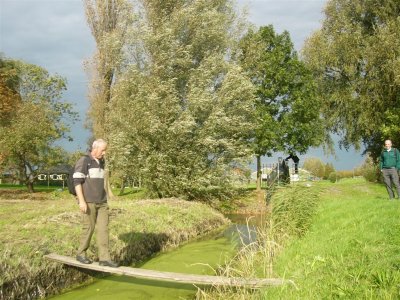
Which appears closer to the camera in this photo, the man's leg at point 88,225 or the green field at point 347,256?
the green field at point 347,256

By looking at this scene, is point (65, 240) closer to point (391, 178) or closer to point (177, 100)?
point (391, 178)

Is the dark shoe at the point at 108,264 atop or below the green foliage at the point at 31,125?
below

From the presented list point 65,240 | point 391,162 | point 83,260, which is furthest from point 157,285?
point 391,162

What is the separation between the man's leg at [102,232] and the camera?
8.55 m

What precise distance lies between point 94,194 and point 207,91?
1527 cm

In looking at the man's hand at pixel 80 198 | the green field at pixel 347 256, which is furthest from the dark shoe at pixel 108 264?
the green field at pixel 347 256

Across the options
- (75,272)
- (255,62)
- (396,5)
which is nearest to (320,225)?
(75,272)

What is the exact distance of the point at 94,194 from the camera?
847cm

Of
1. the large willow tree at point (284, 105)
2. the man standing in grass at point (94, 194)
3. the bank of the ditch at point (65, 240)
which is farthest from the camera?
the large willow tree at point (284, 105)

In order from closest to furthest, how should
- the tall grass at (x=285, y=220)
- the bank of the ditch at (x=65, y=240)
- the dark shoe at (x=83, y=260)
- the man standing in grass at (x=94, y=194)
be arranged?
1. the bank of the ditch at (x=65, y=240)
2. the man standing in grass at (x=94, y=194)
3. the dark shoe at (x=83, y=260)
4. the tall grass at (x=285, y=220)

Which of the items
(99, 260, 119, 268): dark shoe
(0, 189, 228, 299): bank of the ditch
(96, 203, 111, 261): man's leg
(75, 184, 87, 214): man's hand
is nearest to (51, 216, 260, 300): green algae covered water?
(0, 189, 228, 299): bank of the ditch

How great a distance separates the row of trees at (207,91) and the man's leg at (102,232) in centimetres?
1310

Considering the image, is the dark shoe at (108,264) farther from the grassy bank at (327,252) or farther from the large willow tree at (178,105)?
the large willow tree at (178,105)

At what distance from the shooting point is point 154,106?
22.0 m
